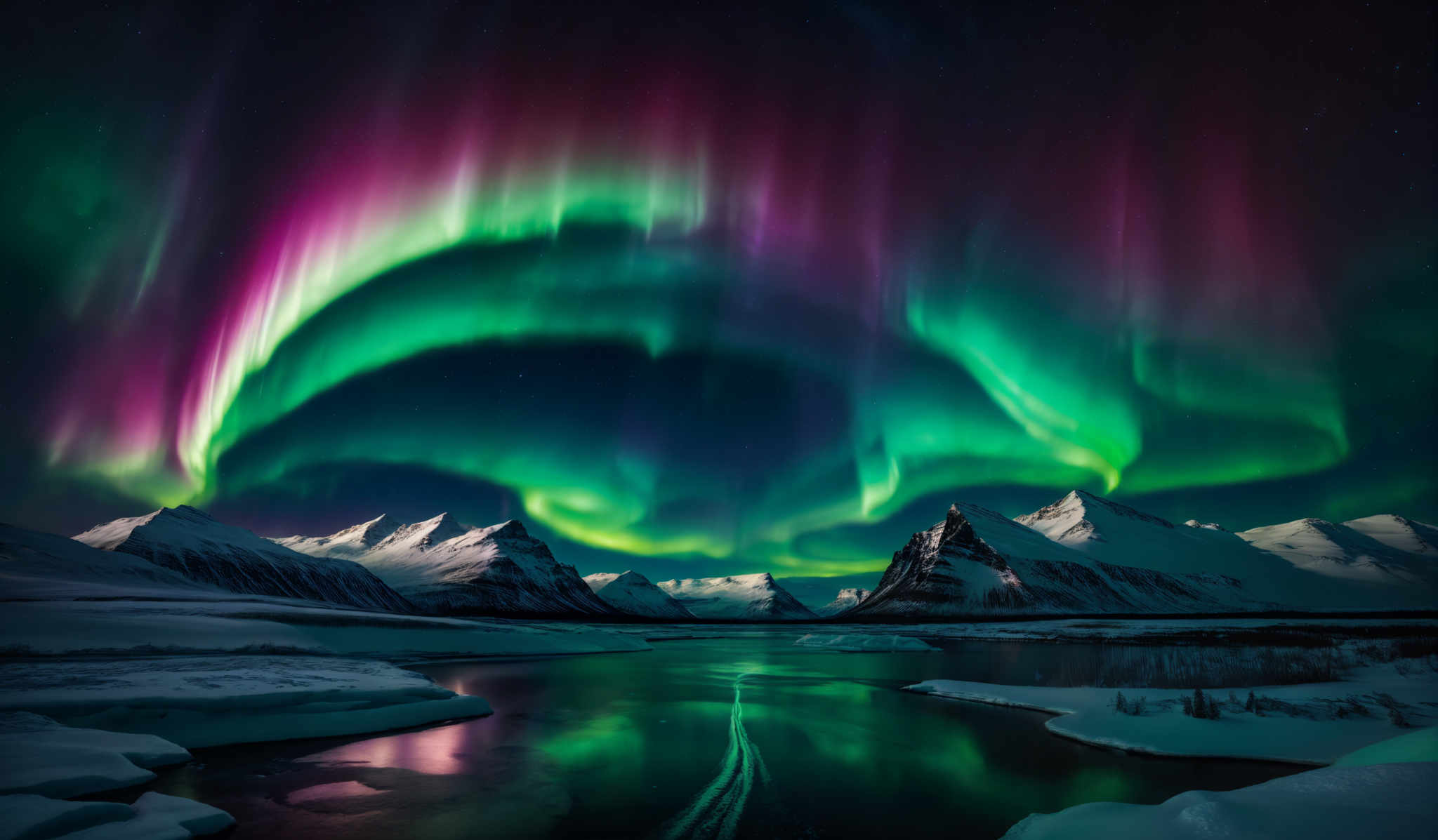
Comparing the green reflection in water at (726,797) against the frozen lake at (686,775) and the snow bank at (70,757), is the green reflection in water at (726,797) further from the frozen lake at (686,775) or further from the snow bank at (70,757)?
the snow bank at (70,757)

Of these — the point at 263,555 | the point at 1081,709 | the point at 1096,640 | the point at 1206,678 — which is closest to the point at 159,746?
the point at 1081,709

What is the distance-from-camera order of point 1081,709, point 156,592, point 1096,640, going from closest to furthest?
point 1081,709 < point 156,592 < point 1096,640

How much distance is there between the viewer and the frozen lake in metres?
12.9

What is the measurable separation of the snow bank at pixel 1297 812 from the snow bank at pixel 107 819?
15422mm

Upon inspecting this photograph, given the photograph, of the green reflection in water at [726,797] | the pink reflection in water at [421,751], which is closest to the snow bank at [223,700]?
the pink reflection in water at [421,751]

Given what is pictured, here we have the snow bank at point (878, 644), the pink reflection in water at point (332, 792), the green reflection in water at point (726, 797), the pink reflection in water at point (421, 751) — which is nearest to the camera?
the green reflection in water at point (726, 797)

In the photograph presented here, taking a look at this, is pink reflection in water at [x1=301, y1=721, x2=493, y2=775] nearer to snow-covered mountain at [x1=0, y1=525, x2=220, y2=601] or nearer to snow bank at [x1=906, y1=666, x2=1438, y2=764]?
snow bank at [x1=906, y1=666, x2=1438, y2=764]

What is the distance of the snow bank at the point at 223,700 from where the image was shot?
755 inches

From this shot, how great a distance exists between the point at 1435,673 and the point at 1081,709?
1926 cm

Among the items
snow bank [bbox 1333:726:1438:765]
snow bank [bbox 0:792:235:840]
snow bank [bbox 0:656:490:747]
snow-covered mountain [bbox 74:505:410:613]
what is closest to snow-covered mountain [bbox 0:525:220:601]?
snow-covered mountain [bbox 74:505:410:613]

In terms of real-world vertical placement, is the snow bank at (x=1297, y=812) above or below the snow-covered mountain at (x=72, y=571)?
above

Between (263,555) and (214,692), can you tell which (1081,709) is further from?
(263,555)

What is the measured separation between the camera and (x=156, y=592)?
260 ft

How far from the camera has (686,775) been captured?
16.9 metres
